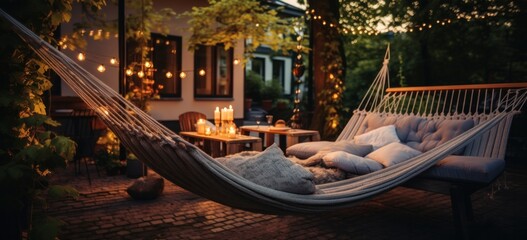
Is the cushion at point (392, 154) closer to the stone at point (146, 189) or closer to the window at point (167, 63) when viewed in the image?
the stone at point (146, 189)

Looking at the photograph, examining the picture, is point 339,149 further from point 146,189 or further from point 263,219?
point 146,189

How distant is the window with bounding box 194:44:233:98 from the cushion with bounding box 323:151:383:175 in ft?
17.0

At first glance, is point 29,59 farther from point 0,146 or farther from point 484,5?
point 484,5

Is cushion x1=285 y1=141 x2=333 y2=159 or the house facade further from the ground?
the house facade

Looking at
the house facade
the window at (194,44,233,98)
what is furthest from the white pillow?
the window at (194,44,233,98)

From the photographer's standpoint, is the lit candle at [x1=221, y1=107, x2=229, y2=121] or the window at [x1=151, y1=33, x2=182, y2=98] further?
the window at [x1=151, y1=33, x2=182, y2=98]

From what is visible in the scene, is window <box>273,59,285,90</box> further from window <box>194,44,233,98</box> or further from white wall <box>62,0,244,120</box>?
window <box>194,44,233,98</box>

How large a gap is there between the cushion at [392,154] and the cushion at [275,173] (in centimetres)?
110

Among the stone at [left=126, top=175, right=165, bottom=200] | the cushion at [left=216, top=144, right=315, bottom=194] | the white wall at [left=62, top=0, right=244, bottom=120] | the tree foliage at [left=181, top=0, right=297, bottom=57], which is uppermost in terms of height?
the tree foliage at [left=181, top=0, right=297, bottom=57]

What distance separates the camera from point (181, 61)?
25.6ft

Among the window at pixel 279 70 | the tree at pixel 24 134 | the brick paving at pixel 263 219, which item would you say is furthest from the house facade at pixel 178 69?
the window at pixel 279 70

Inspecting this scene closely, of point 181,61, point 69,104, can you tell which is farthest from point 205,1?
point 69,104

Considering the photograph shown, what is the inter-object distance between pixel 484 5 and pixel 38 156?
257 inches

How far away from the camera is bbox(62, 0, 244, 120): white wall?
22.5 ft
